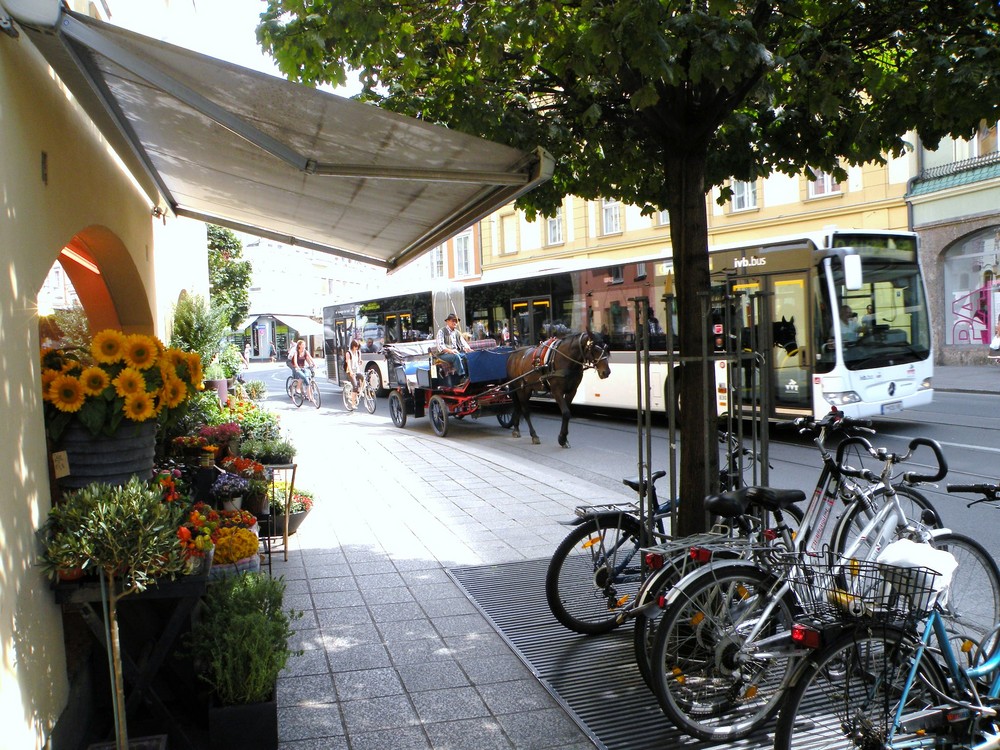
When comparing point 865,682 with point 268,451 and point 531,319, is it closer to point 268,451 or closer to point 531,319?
point 268,451

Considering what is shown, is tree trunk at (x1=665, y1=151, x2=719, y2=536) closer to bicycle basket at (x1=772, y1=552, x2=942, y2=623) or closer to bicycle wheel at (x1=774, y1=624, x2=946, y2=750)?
bicycle basket at (x1=772, y1=552, x2=942, y2=623)

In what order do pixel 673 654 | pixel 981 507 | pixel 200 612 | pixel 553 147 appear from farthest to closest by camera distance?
pixel 981 507 → pixel 553 147 → pixel 200 612 → pixel 673 654

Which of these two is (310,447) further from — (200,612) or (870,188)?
(870,188)

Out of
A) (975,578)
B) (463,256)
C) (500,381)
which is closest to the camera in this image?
(975,578)

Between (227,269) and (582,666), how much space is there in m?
18.1

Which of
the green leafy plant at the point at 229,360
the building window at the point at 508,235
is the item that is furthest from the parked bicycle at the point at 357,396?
the building window at the point at 508,235

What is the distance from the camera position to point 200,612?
4570 mm

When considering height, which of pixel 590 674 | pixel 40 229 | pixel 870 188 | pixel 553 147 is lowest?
pixel 590 674

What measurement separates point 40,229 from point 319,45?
3028mm

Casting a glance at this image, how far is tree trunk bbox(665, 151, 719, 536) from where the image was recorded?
5.23m

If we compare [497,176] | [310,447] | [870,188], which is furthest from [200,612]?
[870,188]

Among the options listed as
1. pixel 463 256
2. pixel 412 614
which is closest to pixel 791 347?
pixel 412 614

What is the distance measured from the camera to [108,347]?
13.1 feet

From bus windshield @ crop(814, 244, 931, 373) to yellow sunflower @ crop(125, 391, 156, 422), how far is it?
10.8m
